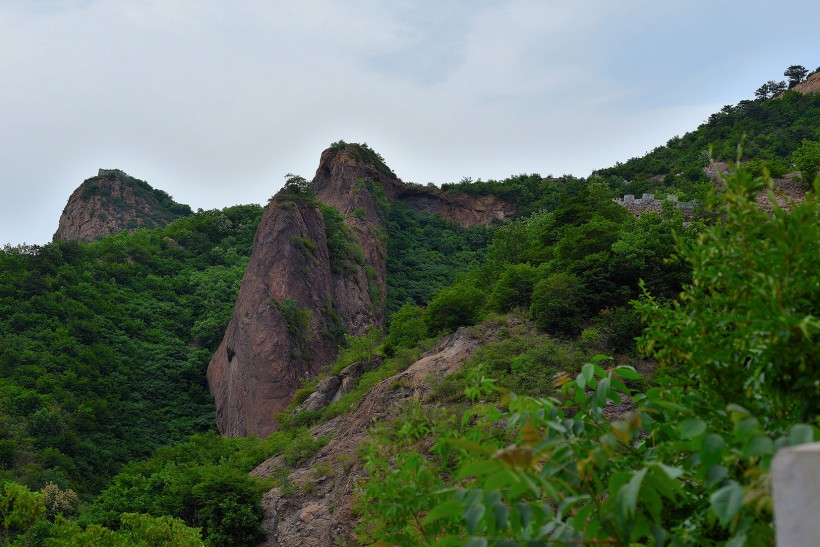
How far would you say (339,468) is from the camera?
1441 centimetres

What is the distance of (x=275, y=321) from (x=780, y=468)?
28.2m

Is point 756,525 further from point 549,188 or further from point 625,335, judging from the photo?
point 549,188

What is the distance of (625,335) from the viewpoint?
14578mm

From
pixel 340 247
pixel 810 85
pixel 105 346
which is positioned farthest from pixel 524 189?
pixel 105 346

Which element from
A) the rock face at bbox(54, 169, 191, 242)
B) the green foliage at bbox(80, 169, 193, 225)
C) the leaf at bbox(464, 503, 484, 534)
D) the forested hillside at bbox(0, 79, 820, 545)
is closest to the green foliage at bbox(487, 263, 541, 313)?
the forested hillside at bbox(0, 79, 820, 545)

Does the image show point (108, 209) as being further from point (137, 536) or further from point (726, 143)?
point (137, 536)

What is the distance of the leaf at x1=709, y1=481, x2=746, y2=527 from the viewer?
2125 mm

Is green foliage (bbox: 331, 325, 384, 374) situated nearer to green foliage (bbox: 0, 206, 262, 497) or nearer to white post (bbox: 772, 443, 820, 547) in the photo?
green foliage (bbox: 0, 206, 262, 497)

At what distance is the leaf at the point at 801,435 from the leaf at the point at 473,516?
3.41ft

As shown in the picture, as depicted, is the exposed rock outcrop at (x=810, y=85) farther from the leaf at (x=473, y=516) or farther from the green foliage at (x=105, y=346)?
the leaf at (x=473, y=516)

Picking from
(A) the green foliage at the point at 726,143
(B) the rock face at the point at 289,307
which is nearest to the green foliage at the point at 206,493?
(B) the rock face at the point at 289,307

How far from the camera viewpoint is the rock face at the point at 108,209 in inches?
2370

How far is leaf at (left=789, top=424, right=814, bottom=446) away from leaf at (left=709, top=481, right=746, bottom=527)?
0.23 metres

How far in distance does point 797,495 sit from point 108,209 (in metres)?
66.7
